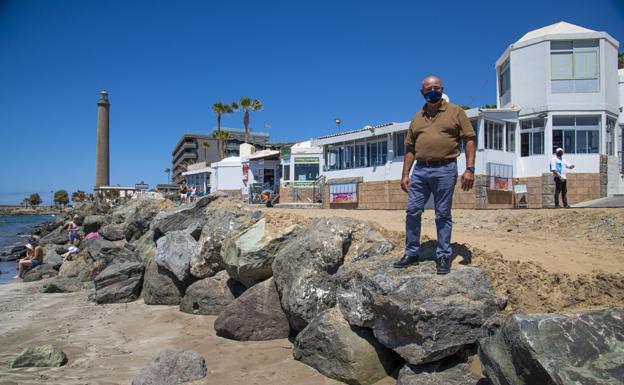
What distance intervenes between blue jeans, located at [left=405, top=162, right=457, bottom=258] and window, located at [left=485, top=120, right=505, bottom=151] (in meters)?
15.9

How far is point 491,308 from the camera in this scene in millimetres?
4516

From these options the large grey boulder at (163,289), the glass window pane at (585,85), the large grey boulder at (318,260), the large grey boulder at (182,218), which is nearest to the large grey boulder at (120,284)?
the large grey boulder at (163,289)

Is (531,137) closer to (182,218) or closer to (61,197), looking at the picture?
(182,218)

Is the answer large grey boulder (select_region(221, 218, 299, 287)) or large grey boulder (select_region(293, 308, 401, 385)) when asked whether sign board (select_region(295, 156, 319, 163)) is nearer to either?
large grey boulder (select_region(221, 218, 299, 287))

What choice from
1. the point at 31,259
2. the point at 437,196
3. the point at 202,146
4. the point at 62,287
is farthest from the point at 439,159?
the point at 202,146

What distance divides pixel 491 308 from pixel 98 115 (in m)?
66.5

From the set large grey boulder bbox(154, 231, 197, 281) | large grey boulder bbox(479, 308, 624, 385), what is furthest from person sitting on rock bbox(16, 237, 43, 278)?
large grey boulder bbox(479, 308, 624, 385)

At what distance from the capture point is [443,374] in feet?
14.7

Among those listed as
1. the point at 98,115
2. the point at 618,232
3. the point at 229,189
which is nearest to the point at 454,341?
the point at 618,232

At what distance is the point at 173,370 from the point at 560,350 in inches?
163

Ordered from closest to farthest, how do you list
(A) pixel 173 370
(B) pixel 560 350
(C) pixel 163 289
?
(B) pixel 560 350 → (A) pixel 173 370 → (C) pixel 163 289

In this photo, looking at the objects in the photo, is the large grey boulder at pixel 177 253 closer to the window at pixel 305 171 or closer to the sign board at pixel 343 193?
the sign board at pixel 343 193

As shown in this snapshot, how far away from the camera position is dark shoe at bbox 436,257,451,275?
15.8 ft

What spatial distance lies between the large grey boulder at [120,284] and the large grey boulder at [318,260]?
5.26 meters
